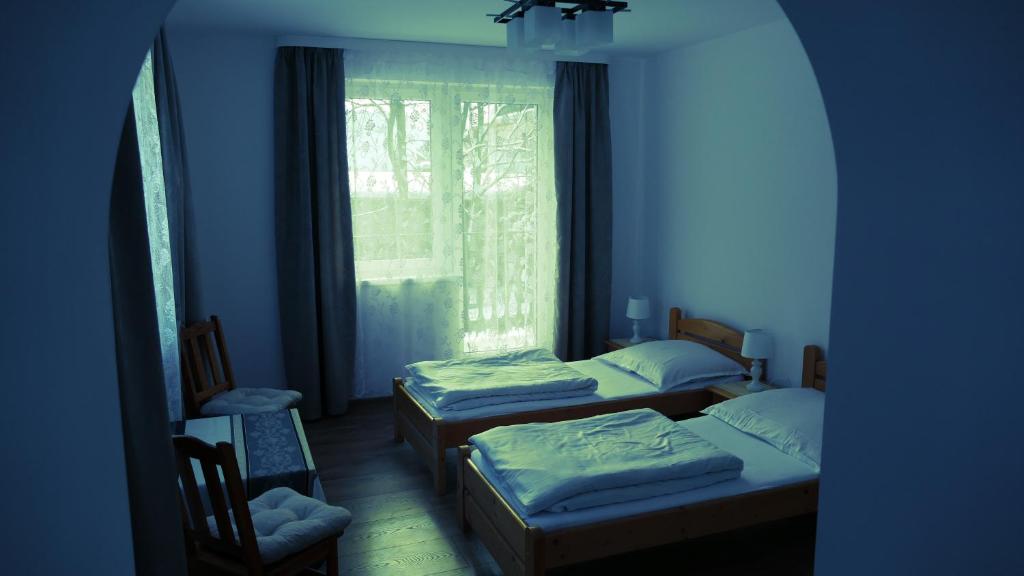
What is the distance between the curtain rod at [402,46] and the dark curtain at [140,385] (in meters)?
3.51

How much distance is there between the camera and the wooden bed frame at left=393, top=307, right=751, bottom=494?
3.73m

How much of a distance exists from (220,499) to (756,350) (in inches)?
117

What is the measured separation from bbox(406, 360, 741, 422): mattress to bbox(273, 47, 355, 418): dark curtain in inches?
34.6

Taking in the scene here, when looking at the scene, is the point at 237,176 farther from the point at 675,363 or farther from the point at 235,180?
the point at 675,363

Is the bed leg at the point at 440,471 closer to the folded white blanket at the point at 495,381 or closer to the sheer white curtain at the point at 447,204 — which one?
the folded white blanket at the point at 495,381

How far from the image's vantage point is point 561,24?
138 inches

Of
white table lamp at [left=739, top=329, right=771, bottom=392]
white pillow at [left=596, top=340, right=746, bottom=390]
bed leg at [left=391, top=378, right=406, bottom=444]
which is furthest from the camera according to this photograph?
bed leg at [left=391, top=378, right=406, bottom=444]

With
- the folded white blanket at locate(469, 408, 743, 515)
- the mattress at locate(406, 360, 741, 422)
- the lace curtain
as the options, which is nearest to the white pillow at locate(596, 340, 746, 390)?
the mattress at locate(406, 360, 741, 422)

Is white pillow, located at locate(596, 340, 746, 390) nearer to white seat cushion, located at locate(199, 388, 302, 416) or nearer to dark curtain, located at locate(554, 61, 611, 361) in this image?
dark curtain, located at locate(554, 61, 611, 361)

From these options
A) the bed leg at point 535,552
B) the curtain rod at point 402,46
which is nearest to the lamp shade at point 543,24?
the curtain rod at point 402,46

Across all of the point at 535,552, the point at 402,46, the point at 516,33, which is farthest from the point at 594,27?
the point at 535,552

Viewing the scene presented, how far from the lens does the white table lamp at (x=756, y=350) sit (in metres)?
4.12

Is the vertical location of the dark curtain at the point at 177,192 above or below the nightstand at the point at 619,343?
above

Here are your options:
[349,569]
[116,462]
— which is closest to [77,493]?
[116,462]
